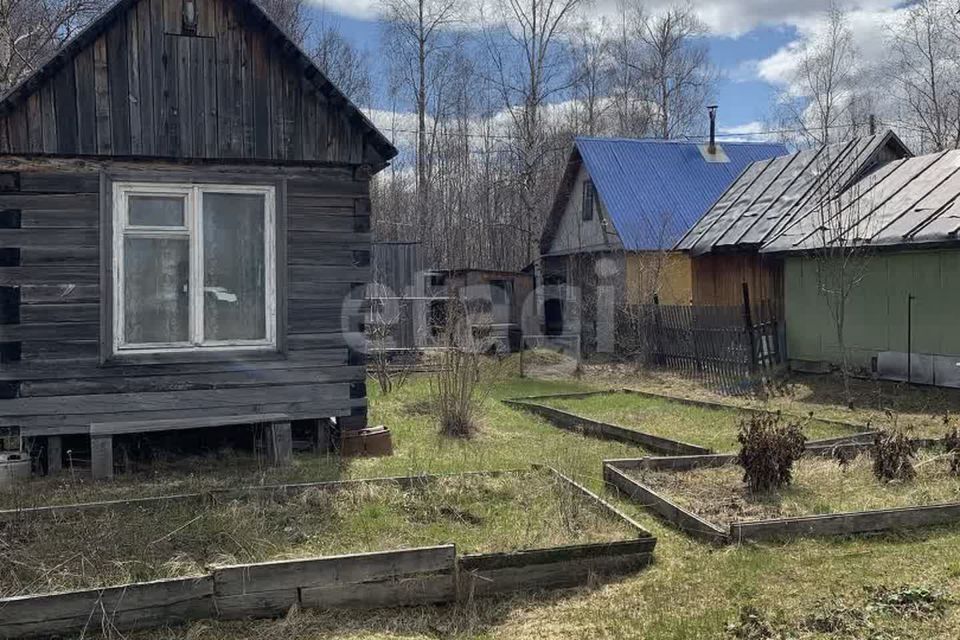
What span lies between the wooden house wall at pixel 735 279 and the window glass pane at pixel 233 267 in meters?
11.0

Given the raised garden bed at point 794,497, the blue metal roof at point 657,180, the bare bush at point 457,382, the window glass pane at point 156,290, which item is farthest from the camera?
the blue metal roof at point 657,180

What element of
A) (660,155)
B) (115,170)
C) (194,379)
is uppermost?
(660,155)

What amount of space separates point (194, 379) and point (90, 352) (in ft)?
3.17

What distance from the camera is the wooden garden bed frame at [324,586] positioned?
423cm

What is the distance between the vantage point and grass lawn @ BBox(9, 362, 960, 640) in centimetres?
431

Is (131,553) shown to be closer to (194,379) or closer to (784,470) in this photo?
(194,379)

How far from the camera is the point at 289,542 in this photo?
546 centimetres

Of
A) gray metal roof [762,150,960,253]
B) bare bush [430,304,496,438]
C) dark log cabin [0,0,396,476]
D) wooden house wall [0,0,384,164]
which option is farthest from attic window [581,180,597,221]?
wooden house wall [0,0,384,164]

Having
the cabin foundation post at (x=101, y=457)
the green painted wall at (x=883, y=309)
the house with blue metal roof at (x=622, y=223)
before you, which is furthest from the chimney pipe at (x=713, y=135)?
the cabin foundation post at (x=101, y=457)

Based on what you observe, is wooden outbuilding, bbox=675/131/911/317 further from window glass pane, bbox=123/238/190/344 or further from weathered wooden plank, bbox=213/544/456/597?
weathered wooden plank, bbox=213/544/456/597

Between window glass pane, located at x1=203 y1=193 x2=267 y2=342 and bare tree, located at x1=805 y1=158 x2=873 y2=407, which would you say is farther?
bare tree, located at x1=805 y1=158 x2=873 y2=407

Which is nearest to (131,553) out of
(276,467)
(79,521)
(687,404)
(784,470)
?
(79,521)

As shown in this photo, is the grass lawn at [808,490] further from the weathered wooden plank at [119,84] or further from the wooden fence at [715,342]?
the wooden fence at [715,342]

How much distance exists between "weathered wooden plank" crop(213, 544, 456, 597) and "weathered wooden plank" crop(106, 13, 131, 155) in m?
4.79
